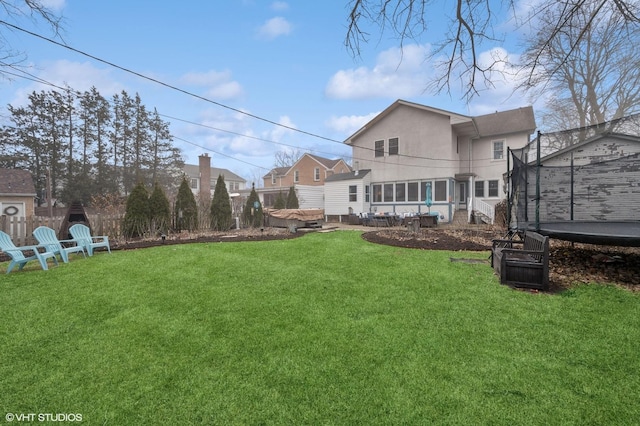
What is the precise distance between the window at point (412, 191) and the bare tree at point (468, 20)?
14.8m

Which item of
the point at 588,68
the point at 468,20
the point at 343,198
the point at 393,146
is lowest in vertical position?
the point at 343,198

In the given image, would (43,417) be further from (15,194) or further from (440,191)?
(15,194)

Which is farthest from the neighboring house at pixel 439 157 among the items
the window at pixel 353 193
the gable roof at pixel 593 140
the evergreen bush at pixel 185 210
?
the evergreen bush at pixel 185 210

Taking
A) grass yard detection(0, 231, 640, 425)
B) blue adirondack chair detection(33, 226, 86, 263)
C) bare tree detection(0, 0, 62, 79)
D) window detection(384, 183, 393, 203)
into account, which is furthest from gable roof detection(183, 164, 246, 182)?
grass yard detection(0, 231, 640, 425)

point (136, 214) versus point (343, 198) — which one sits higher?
point (343, 198)

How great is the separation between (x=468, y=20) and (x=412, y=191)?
51.7 ft

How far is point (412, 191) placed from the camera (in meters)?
19.3

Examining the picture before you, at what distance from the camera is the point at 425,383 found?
7.54 feet

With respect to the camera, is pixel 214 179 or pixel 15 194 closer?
pixel 15 194

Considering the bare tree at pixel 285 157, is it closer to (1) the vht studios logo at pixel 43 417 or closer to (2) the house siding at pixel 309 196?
(2) the house siding at pixel 309 196

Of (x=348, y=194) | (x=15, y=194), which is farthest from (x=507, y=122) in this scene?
(x=15, y=194)

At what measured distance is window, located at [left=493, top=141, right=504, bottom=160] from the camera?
62.3 feet

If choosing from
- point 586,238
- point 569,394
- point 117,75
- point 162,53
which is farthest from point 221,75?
point 569,394

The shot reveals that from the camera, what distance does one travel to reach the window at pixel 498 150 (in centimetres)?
1898
